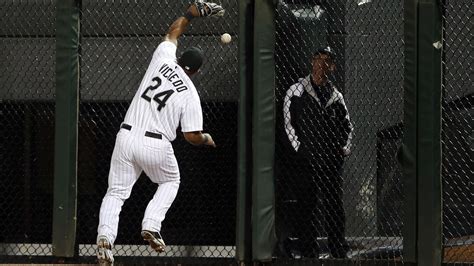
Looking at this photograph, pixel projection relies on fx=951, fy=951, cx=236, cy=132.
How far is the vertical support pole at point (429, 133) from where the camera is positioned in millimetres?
7246

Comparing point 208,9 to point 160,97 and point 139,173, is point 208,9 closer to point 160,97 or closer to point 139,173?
point 160,97

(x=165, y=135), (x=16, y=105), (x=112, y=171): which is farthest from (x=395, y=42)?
(x=16, y=105)

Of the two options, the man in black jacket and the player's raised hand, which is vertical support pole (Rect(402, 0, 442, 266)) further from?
the player's raised hand

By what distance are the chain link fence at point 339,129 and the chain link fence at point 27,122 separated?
2.14 metres

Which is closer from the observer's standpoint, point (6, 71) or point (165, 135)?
point (165, 135)

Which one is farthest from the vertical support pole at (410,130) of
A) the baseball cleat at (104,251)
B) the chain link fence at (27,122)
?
the chain link fence at (27,122)

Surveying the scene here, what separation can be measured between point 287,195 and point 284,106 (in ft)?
2.41

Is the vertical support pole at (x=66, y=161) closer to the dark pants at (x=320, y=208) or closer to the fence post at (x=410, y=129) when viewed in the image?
the dark pants at (x=320, y=208)

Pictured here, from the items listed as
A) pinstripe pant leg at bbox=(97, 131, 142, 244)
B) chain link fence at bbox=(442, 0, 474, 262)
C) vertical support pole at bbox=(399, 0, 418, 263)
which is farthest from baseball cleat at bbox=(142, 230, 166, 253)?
chain link fence at bbox=(442, 0, 474, 262)

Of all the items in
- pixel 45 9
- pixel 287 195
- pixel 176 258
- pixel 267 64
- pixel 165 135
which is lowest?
pixel 176 258

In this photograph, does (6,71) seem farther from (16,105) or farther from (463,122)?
(463,122)

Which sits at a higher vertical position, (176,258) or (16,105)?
(16,105)

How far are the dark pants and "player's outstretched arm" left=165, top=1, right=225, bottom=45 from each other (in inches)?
57.3

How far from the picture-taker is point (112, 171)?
764 cm
